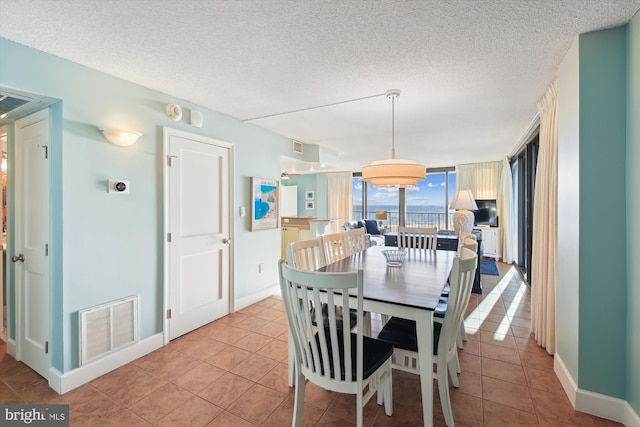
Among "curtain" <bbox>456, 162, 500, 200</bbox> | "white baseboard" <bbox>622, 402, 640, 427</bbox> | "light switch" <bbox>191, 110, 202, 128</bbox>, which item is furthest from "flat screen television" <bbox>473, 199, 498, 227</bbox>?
"light switch" <bbox>191, 110, 202, 128</bbox>

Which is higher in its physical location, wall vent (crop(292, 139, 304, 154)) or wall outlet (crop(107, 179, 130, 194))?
wall vent (crop(292, 139, 304, 154))

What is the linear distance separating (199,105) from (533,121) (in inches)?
153

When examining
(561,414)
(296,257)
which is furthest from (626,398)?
(296,257)

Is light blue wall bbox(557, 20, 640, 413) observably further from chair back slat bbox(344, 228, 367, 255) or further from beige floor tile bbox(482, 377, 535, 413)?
chair back slat bbox(344, 228, 367, 255)

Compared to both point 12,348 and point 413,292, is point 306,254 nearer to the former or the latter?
point 413,292

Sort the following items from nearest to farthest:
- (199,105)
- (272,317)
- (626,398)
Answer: (626,398)
(199,105)
(272,317)

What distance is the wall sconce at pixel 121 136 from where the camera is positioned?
7.52ft

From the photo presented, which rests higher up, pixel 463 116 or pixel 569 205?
pixel 463 116

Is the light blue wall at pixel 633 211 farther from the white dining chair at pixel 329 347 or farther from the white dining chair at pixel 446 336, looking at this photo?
the white dining chair at pixel 329 347

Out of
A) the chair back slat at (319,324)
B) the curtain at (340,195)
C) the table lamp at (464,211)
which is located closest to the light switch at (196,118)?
the chair back slat at (319,324)

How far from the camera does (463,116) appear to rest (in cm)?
350

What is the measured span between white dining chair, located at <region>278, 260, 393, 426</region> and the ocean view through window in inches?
253

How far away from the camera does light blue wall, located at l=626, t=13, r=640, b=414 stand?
1620 mm

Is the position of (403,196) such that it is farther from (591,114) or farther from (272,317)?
(591,114)
